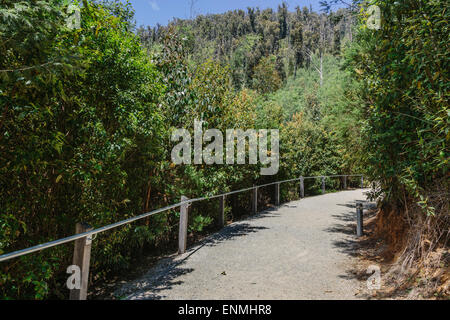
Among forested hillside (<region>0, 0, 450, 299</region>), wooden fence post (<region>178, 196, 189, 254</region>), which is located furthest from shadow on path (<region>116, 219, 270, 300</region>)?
forested hillside (<region>0, 0, 450, 299</region>)

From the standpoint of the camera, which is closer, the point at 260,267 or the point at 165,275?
the point at 165,275

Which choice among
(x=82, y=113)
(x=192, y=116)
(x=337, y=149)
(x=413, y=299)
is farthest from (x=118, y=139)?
(x=337, y=149)

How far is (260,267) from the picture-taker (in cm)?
563

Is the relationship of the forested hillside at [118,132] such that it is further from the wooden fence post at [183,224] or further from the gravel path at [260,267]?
the gravel path at [260,267]

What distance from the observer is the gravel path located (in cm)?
456

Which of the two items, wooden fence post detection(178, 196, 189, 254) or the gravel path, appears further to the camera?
wooden fence post detection(178, 196, 189, 254)

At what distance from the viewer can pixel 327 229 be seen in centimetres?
895

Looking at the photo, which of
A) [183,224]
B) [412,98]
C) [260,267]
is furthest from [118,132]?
[412,98]

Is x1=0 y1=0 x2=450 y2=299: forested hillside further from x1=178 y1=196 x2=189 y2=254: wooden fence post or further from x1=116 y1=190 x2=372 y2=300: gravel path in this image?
x1=116 y1=190 x2=372 y2=300: gravel path

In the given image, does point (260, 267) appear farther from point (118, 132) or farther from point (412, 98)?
point (412, 98)

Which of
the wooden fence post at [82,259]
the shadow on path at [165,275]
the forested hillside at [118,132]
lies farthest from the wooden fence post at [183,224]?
the wooden fence post at [82,259]

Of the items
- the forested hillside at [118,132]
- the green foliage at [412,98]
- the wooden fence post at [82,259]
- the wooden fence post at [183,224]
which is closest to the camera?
the forested hillside at [118,132]

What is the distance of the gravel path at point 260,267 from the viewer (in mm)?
4562
